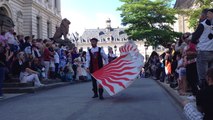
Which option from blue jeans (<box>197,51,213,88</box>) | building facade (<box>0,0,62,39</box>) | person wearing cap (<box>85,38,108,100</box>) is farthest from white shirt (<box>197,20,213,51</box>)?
building facade (<box>0,0,62,39</box>)

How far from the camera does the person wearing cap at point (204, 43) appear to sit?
26.7 ft

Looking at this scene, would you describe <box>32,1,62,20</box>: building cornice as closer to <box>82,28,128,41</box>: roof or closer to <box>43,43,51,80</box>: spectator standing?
<box>43,43,51,80</box>: spectator standing

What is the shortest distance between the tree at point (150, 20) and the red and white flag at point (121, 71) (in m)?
44.9

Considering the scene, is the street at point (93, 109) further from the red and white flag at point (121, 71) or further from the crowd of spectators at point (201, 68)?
the crowd of spectators at point (201, 68)

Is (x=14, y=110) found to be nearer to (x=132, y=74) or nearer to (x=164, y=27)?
(x=132, y=74)

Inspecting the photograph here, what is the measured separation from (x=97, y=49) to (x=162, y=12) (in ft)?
156

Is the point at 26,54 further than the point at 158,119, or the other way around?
the point at 26,54

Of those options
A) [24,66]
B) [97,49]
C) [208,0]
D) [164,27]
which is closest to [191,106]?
[97,49]

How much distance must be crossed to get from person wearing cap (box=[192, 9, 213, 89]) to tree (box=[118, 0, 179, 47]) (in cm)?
4920

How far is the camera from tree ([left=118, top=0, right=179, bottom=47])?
189 feet

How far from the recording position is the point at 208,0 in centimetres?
3428

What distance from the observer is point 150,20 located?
195 feet

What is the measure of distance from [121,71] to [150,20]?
157ft

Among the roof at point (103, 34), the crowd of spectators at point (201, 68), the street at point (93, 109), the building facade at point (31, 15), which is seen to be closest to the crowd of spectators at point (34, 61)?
the street at point (93, 109)
